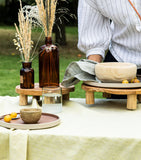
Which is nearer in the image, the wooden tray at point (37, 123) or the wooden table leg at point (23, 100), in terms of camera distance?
the wooden tray at point (37, 123)

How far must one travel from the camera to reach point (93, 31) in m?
2.01

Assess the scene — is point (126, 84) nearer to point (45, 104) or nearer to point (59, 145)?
point (45, 104)

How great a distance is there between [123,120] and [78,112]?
0.69 feet

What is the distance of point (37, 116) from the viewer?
1.32 metres

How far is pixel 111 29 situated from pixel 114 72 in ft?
1.80

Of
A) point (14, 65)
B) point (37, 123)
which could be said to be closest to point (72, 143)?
point (37, 123)

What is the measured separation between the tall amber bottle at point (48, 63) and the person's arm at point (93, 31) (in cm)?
28

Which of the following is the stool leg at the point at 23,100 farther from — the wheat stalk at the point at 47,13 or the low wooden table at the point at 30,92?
the wheat stalk at the point at 47,13

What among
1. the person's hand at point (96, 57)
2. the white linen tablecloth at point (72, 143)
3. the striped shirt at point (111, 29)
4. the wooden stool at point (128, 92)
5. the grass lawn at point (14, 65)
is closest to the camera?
the white linen tablecloth at point (72, 143)

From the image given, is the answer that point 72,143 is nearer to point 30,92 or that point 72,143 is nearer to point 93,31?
point 30,92

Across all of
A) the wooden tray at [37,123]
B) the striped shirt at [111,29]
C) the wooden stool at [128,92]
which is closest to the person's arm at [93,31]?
the striped shirt at [111,29]

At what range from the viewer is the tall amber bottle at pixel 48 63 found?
67.4 inches

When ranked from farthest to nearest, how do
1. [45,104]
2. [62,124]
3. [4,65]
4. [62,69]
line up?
[4,65]
[62,69]
[45,104]
[62,124]

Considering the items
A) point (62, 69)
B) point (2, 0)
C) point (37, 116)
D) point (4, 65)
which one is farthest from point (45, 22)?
point (2, 0)
